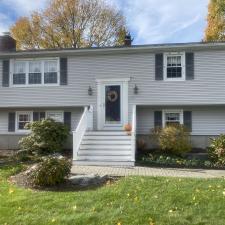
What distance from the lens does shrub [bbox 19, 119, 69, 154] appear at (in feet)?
62.7

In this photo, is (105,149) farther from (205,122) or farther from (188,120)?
A: (205,122)

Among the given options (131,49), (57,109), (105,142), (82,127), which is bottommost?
(105,142)

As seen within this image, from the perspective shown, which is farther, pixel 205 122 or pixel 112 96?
pixel 112 96

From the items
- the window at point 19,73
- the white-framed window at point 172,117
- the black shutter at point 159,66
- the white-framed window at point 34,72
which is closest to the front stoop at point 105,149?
the white-framed window at point 172,117

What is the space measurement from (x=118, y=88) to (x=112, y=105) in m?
0.87

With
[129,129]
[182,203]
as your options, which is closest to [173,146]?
[129,129]

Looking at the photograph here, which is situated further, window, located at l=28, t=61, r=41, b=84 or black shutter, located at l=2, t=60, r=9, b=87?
black shutter, located at l=2, t=60, r=9, b=87

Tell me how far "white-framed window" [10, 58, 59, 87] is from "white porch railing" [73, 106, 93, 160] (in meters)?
2.59

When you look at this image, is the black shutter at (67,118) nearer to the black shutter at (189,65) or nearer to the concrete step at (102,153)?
the concrete step at (102,153)

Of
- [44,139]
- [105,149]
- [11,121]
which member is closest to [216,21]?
[11,121]

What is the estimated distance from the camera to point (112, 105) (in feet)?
69.3

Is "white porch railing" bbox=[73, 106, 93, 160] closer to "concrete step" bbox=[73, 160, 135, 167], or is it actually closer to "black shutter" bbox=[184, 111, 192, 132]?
"concrete step" bbox=[73, 160, 135, 167]

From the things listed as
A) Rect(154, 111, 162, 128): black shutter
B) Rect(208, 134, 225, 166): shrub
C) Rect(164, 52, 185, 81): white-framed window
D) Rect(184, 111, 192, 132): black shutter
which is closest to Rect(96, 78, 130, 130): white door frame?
Rect(154, 111, 162, 128): black shutter

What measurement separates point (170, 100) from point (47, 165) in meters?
10.3
